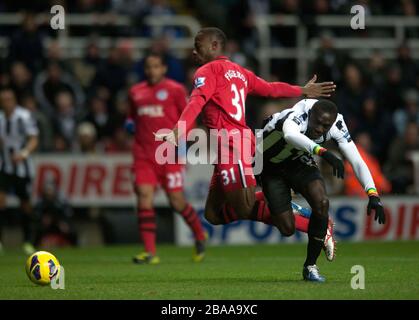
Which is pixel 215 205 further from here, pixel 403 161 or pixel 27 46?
pixel 27 46

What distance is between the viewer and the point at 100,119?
63.9 feet

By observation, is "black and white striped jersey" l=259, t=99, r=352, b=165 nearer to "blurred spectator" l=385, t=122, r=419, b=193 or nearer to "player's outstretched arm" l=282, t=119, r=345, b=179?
"player's outstretched arm" l=282, t=119, r=345, b=179

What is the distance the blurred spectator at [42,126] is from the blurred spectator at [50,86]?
1.17 feet

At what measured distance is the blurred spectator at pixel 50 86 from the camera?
1945cm

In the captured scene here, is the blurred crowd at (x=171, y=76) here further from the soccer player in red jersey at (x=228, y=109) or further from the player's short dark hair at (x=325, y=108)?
the player's short dark hair at (x=325, y=108)

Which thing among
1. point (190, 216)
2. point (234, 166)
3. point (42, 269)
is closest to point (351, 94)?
point (190, 216)

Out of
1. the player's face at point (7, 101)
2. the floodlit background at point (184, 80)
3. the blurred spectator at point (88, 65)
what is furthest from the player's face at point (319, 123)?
the blurred spectator at point (88, 65)

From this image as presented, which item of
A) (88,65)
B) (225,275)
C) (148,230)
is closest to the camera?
(225,275)

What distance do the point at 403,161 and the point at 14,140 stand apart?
22.9 feet

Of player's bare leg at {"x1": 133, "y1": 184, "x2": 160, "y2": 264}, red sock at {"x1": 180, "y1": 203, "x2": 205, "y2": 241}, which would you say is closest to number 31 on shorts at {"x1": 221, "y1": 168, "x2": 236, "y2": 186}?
player's bare leg at {"x1": 133, "y1": 184, "x2": 160, "y2": 264}

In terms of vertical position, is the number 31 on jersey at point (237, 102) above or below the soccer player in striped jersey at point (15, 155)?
above

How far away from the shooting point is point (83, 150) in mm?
18812

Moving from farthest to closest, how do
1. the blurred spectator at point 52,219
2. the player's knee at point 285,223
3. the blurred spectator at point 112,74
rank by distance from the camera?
the blurred spectator at point 112,74 → the blurred spectator at point 52,219 → the player's knee at point 285,223
